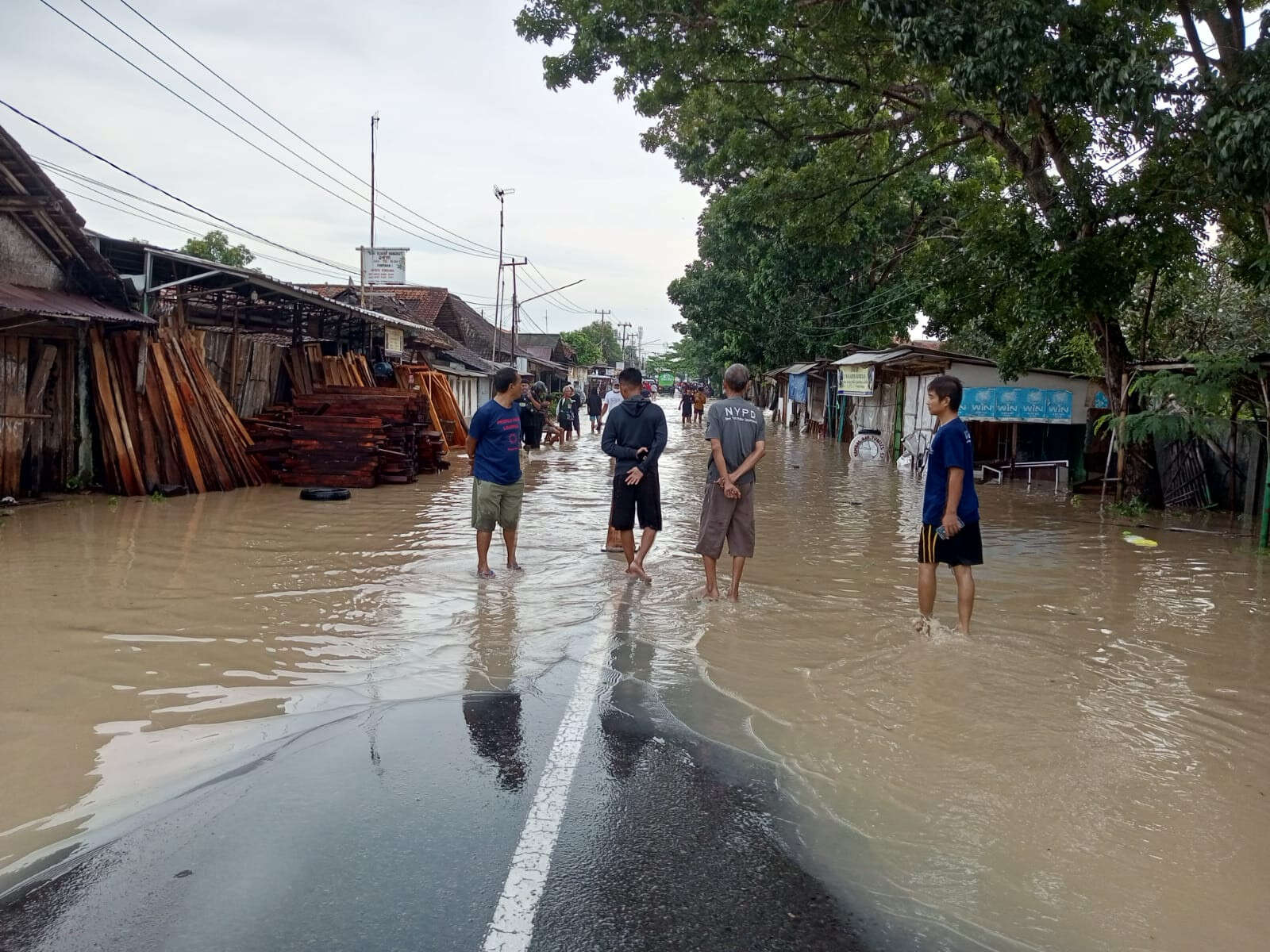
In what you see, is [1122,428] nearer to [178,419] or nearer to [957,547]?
[957,547]

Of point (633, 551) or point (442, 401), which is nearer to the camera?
point (633, 551)

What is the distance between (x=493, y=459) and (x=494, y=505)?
40 cm

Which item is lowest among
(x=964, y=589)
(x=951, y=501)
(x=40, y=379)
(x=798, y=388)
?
(x=964, y=589)

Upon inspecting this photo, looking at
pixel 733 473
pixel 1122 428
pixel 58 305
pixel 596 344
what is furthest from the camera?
pixel 596 344

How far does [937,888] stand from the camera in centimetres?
326

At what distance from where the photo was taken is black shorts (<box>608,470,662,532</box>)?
8.31 metres

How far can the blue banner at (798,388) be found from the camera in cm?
4119

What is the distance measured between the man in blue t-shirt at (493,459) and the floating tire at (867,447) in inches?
701

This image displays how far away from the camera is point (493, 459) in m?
8.18

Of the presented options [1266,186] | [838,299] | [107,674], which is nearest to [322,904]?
[107,674]

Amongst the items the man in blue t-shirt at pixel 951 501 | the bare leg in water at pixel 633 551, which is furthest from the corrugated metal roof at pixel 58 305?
the man in blue t-shirt at pixel 951 501

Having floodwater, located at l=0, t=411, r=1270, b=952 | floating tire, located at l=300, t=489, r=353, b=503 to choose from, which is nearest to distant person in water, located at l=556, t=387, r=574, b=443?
floating tire, located at l=300, t=489, r=353, b=503

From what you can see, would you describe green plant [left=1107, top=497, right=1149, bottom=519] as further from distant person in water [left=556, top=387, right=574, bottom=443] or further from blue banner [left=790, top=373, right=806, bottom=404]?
blue banner [left=790, top=373, right=806, bottom=404]

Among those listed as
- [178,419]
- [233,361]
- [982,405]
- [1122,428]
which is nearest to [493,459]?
[178,419]
